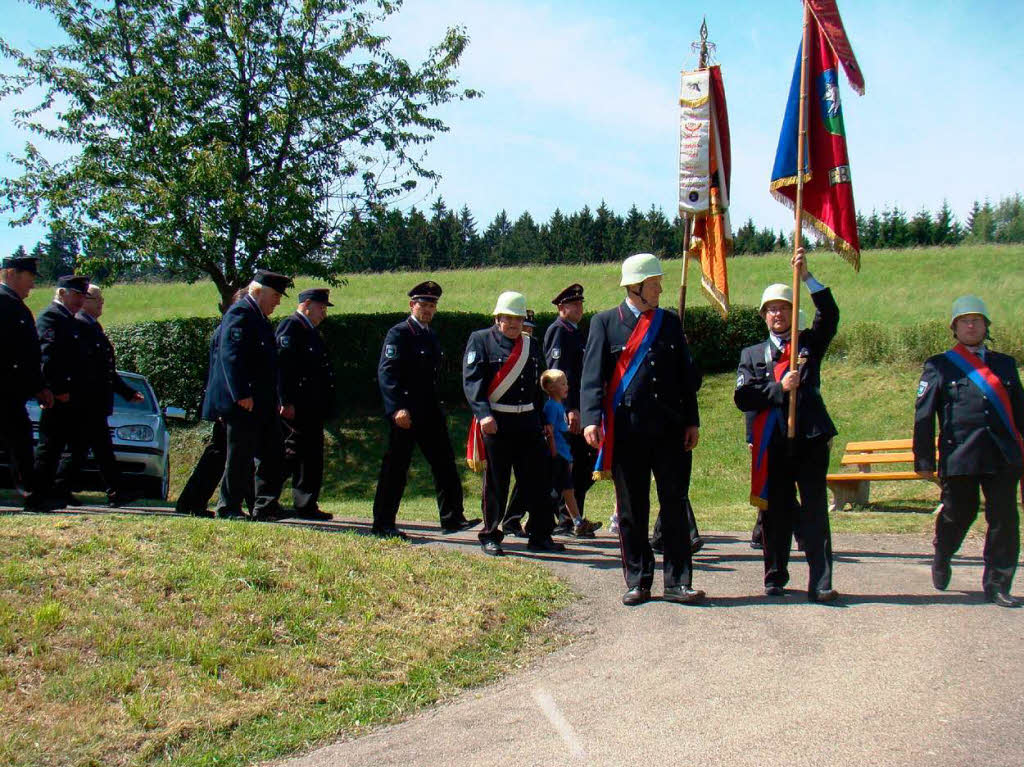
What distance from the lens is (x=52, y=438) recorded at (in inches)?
350

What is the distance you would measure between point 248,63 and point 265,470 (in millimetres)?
13171

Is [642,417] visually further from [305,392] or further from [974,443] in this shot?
[305,392]

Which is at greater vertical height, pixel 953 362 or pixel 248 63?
pixel 248 63

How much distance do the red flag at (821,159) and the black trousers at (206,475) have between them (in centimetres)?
511

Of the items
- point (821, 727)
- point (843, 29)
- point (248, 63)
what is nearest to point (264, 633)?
point (821, 727)

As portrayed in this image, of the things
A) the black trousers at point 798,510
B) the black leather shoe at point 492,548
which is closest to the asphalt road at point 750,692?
the black trousers at point 798,510

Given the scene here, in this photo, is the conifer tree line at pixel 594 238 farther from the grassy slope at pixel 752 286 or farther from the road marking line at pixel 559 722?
the road marking line at pixel 559 722

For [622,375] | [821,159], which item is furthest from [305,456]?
[821,159]

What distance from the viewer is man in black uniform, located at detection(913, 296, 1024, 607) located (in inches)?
256

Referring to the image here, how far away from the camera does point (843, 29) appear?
741cm

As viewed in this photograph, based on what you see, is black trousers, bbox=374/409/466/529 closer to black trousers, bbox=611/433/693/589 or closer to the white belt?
the white belt

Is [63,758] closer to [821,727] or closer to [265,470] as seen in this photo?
[821,727]

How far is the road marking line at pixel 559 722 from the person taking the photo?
420 cm

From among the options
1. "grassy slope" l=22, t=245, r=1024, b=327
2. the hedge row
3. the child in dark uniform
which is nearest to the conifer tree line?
"grassy slope" l=22, t=245, r=1024, b=327
